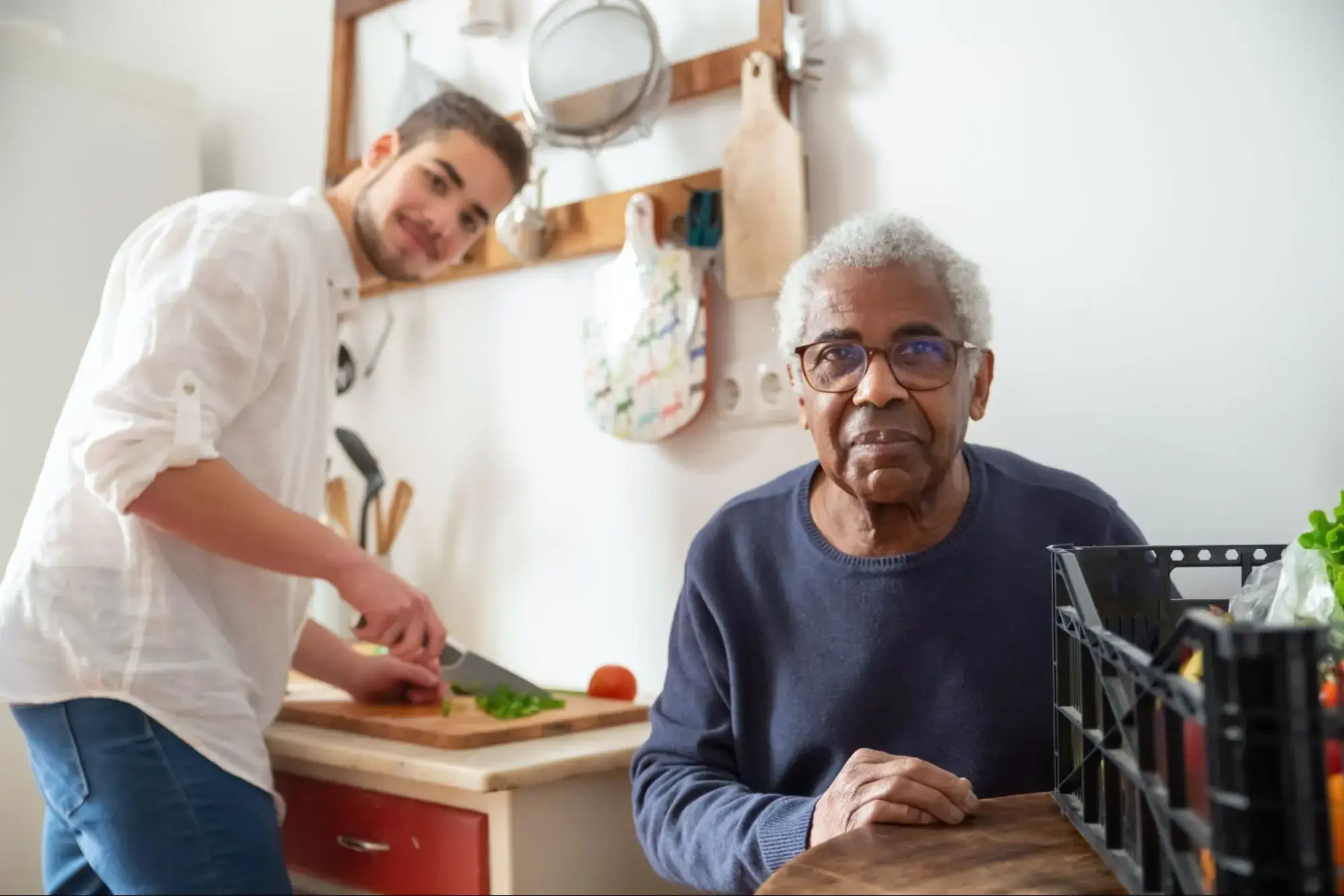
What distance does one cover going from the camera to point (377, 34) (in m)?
2.02

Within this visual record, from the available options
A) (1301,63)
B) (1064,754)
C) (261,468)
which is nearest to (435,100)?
(261,468)

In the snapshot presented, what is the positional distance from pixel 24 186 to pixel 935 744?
168cm

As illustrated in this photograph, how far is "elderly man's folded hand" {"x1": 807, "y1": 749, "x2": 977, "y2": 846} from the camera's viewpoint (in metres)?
0.72

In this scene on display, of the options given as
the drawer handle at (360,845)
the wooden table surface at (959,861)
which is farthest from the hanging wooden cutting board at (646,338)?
the wooden table surface at (959,861)

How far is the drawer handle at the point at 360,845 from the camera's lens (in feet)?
4.31

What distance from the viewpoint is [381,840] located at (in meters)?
1.32

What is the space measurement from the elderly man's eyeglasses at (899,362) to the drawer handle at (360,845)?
753 mm

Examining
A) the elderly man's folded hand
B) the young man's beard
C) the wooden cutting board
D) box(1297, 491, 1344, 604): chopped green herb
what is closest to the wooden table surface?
the elderly man's folded hand

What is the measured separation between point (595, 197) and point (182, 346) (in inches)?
26.7

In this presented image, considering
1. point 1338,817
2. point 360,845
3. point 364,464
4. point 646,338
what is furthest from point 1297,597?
point 364,464

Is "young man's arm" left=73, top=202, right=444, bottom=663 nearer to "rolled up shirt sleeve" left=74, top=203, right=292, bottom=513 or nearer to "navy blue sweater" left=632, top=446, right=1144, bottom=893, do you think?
"rolled up shirt sleeve" left=74, top=203, right=292, bottom=513

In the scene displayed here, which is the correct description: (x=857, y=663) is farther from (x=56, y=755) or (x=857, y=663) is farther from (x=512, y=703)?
(x=56, y=755)

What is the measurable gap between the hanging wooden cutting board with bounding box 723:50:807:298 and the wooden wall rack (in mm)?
37

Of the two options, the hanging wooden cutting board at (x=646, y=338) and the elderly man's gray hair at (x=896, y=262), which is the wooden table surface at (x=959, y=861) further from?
the hanging wooden cutting board at (x=646, y=338)
